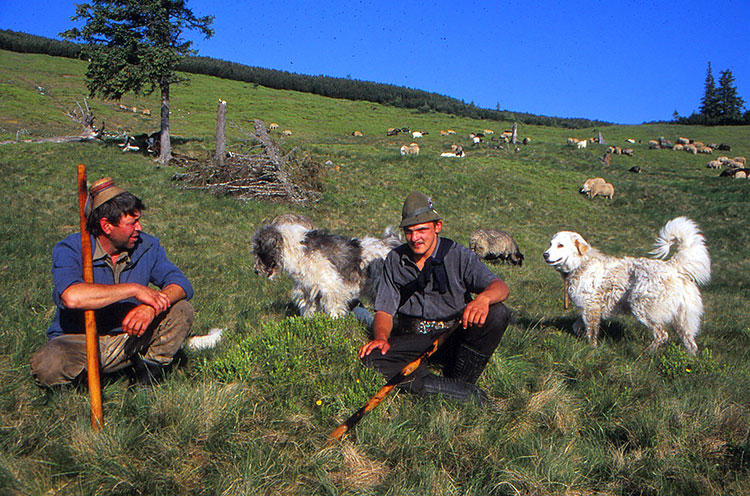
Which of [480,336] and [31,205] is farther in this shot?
[31,205]

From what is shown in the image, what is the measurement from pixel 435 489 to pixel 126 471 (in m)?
1.95

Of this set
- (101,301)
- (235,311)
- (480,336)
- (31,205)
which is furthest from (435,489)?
(31,205)

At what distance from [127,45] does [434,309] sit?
920 inches

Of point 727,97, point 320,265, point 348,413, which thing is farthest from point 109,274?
point 727,97

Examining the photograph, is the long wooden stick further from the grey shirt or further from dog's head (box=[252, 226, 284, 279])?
dog's head (box=[252, 226, 284, 279])

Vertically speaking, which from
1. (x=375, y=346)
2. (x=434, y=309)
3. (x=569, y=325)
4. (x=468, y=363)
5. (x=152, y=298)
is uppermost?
(x=152, y=298)

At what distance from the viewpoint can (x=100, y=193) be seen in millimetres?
3918

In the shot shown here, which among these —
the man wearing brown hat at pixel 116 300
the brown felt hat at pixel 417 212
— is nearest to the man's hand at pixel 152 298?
the man wearing brown hat at pixel 116 300

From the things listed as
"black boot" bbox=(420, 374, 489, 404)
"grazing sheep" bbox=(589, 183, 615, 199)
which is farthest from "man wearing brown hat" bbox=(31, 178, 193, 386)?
"grazing sheep" bbox=(589, 183, 615, 199)

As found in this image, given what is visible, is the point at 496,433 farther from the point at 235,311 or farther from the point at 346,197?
the point at 346,197

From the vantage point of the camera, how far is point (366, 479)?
3256 mm

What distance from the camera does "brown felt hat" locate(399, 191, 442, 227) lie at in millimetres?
4434

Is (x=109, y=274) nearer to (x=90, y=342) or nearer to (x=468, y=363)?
(x=90, y=342)

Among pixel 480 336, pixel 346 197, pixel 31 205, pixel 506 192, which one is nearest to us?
pixel 480 336
